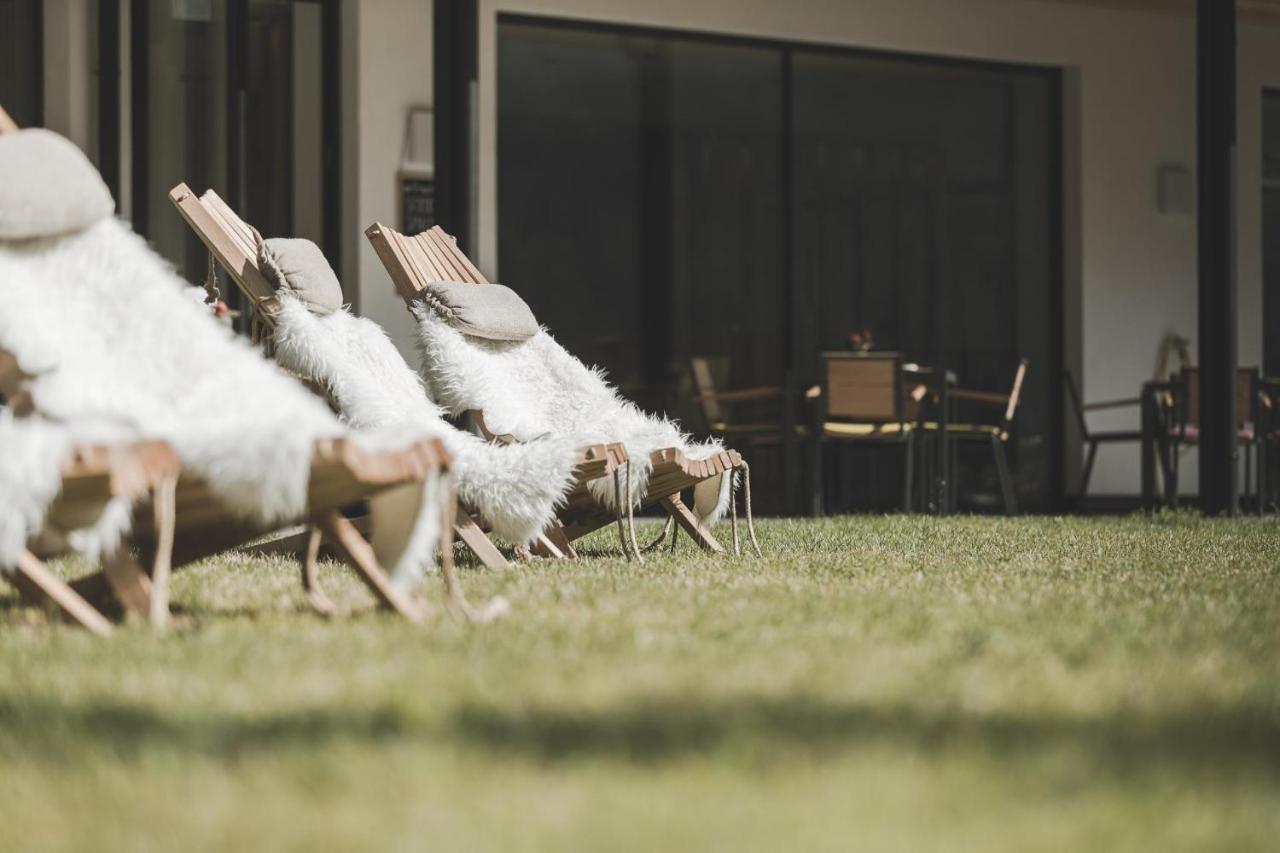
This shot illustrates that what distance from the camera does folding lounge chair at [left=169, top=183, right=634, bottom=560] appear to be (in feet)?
14.1

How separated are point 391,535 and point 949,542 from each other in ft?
9.17

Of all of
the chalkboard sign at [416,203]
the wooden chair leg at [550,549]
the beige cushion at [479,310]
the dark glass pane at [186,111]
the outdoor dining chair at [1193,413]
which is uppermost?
the dark glass pane at [186,111]

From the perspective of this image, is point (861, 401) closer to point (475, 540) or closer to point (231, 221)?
point (475, 540)

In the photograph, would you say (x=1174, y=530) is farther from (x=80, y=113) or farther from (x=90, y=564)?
(x=80, y=113)

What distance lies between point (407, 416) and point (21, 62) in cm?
420

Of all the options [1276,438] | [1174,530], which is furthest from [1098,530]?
[1276,438]

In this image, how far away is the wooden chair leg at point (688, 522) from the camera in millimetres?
4969

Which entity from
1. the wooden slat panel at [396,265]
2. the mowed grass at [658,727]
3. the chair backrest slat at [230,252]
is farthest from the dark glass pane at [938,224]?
the mowed grass at [658,727]

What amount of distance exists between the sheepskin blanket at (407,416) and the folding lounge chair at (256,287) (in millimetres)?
39

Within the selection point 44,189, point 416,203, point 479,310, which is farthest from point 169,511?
point 416,203

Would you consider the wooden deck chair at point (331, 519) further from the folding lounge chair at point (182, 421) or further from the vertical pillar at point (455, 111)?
the vertical pillar at point (455, 111)

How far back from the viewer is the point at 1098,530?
6137 mm

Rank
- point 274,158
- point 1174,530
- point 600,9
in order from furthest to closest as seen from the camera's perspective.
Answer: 1. point 600,9
2. point 274,158
3. point 1174,530

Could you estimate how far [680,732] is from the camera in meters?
2.01
